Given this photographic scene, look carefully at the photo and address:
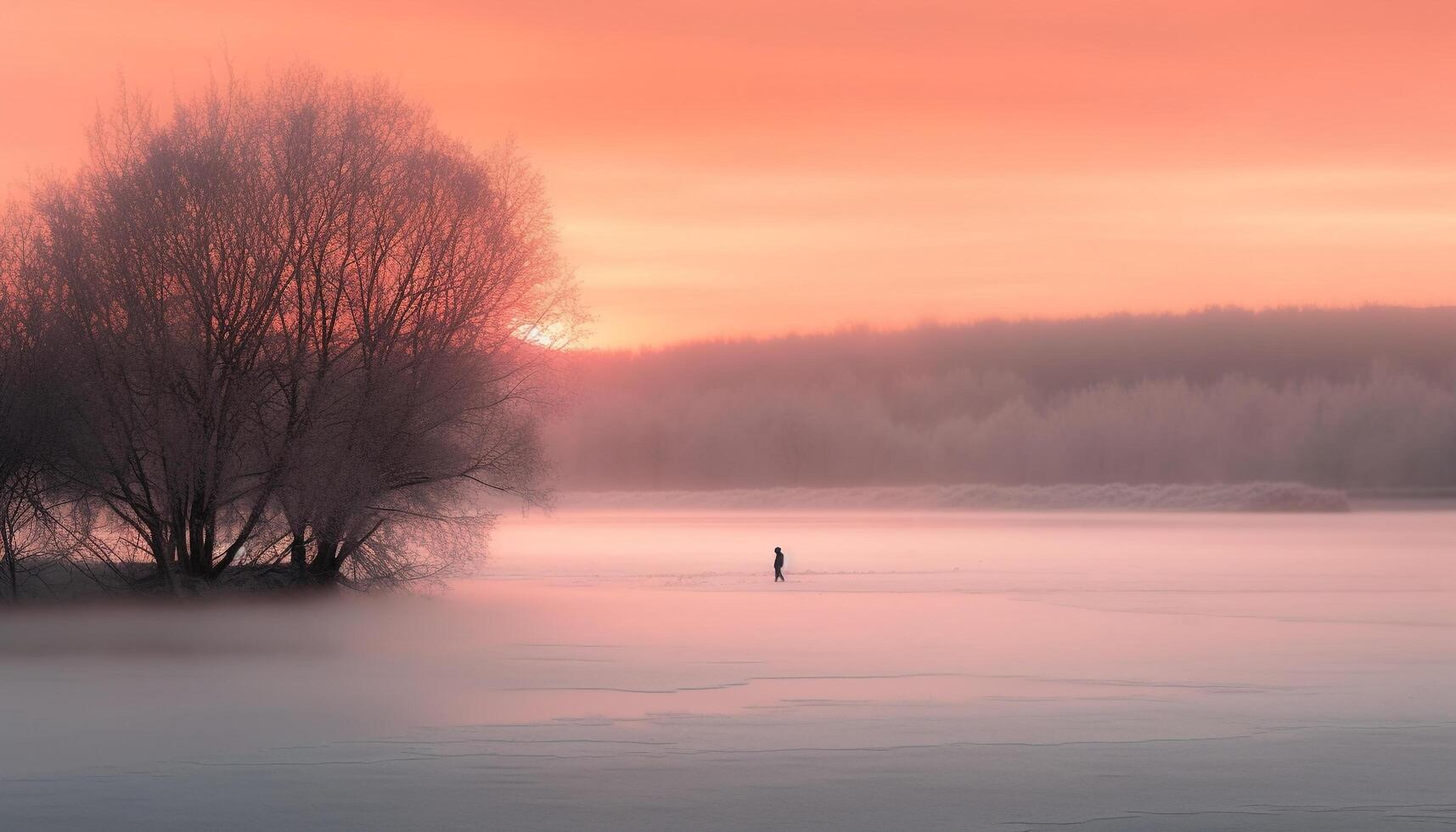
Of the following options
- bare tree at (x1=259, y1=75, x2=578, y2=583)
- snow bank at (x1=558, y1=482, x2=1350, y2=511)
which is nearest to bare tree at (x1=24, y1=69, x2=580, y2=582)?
bare tree at (x1=259, y1=75, x2=578, y2=583)

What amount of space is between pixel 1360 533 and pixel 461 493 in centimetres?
→ 4273

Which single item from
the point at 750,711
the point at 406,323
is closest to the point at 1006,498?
the point at 406,323

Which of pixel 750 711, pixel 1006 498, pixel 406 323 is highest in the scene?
pixel 406 323

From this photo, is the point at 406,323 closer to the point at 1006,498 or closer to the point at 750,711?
the point at 750,711

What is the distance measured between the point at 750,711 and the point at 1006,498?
10918cm

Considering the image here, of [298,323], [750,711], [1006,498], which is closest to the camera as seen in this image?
[750,711]

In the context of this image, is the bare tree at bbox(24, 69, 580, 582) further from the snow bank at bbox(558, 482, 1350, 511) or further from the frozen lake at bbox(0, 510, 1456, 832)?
the snow bank at bbox(558, 482, 1350, 511)

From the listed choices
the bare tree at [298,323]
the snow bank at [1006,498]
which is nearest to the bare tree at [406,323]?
the bare tree at [298,323]

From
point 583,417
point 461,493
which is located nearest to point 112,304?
point 461,493

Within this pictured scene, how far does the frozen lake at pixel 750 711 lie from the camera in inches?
434

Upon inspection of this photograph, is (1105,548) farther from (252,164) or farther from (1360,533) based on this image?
(252,164)

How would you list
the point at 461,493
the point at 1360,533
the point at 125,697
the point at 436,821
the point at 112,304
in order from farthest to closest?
1. the point at 1360,533
2. the point at 461,493
3. the point at 112,304
4. the point at 125,697
5. the point at 436,821

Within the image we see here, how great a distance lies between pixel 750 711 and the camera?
15.4 m

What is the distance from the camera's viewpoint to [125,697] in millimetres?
16812
